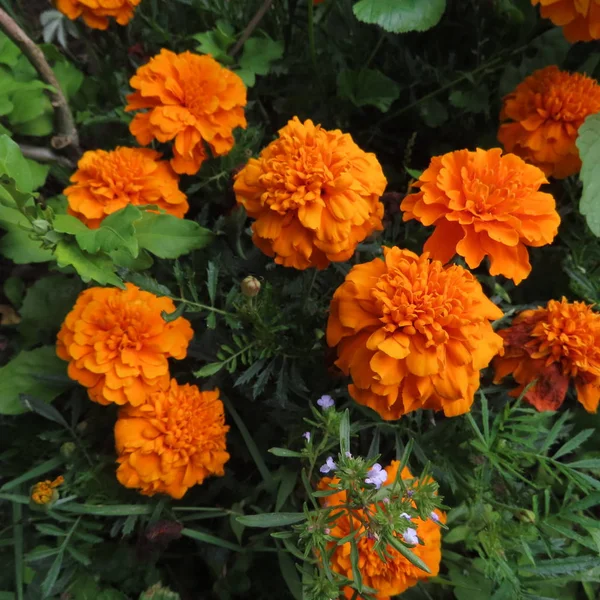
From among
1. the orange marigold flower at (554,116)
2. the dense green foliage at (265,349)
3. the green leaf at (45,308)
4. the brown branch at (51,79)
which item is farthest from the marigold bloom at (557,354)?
the brown branch at (51,79)

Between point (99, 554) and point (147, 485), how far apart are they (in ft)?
0.72

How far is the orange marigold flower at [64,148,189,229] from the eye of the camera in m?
0.77

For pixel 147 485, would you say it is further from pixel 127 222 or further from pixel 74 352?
pixel 127 222

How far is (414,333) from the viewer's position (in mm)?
558

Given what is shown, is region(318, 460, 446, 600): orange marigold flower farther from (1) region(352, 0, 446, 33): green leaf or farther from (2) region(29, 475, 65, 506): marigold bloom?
(1) region(352, 0, 446, 33): green leaf

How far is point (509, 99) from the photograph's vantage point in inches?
36.3

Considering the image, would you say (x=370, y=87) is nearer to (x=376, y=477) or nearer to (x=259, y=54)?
(x=259, y=54)

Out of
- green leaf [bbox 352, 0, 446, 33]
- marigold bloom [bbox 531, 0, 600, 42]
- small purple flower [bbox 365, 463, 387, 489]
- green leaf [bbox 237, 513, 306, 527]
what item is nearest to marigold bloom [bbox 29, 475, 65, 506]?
green leaf [bbox 237, 513, 306, 527]

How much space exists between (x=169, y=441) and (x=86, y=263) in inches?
9.9

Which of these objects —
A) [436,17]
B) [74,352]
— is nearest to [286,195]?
[74,352]

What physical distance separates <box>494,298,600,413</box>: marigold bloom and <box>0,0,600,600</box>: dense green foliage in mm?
39

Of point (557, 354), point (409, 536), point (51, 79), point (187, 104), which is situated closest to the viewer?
point (409, 536)

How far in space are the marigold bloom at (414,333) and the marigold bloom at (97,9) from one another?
622 mm

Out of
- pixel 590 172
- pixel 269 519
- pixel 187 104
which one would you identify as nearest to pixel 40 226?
pixel 187 104
